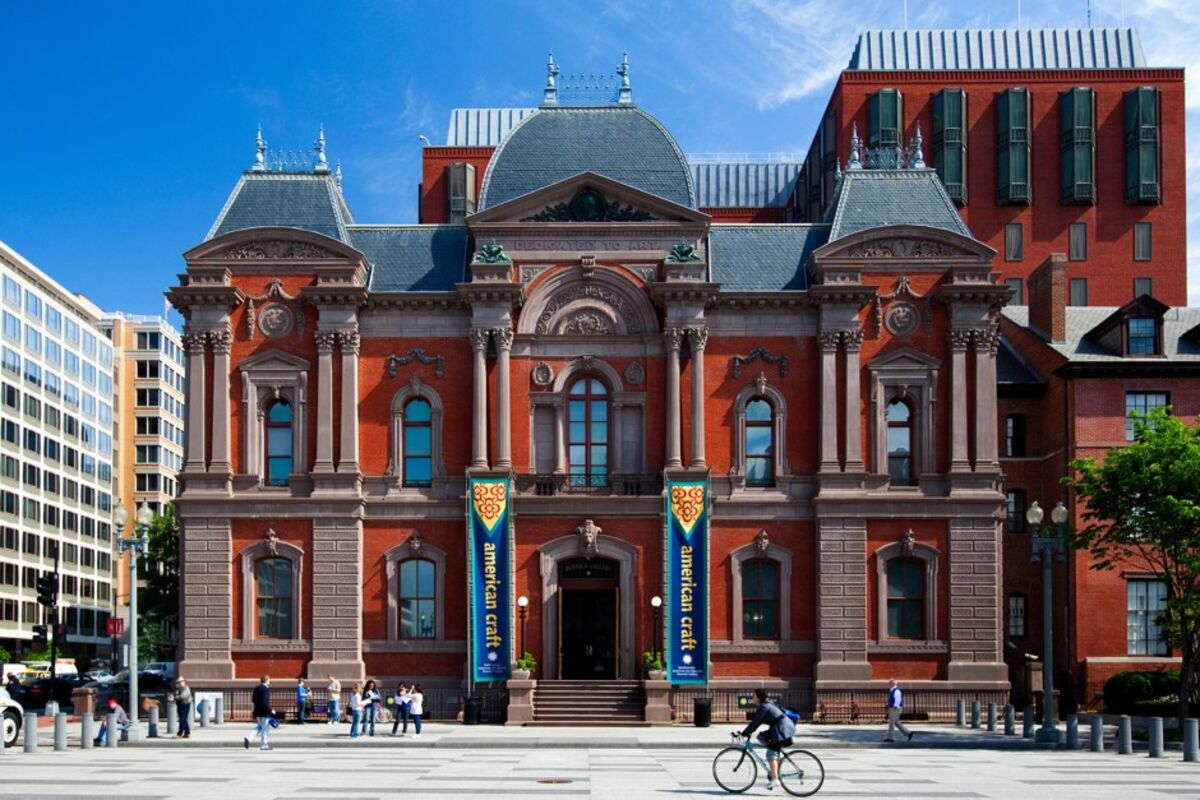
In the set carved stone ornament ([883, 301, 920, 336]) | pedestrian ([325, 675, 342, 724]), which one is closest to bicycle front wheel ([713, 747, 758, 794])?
pedestrian ([325, 675, 342, 724])

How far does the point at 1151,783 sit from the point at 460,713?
22.8 meters

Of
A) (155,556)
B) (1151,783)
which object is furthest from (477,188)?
(1151,783)

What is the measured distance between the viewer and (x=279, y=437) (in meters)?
47.6

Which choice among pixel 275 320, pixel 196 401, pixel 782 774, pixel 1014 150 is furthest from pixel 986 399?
pixel 1014 150

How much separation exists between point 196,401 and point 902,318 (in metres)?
22.2

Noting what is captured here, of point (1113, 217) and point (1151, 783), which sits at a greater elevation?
A: point (1113, 217)

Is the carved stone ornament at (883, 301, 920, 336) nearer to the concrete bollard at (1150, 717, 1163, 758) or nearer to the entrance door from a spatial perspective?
the entrance door

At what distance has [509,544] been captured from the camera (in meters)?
45.9

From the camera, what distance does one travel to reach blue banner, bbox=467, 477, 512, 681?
45.5 meters

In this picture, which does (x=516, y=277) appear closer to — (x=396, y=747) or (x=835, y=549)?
(x=835, y=549)

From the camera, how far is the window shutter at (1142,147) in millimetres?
73375

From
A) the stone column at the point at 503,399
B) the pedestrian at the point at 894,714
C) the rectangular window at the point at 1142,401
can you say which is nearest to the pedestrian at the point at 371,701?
the stone column at the point at 503,399

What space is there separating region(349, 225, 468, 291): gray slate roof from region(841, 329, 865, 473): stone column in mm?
12534

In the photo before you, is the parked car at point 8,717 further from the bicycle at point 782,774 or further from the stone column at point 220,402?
the bicycle at point 782,774
